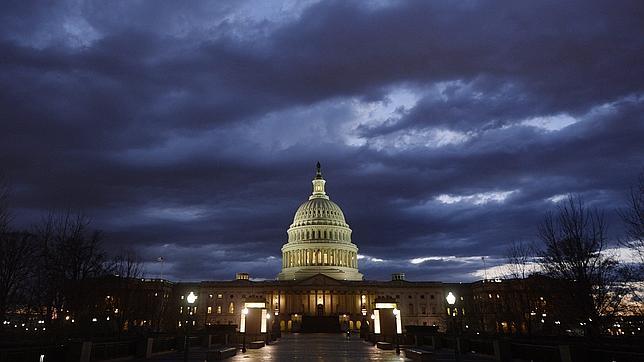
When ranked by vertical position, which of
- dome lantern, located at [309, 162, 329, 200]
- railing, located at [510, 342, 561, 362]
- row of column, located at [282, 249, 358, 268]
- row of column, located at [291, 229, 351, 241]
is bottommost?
railing, located at [510, 342, 561, 362]

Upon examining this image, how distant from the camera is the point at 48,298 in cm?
5394

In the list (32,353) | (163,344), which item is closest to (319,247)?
(163,344)

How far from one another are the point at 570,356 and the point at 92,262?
51.1 m

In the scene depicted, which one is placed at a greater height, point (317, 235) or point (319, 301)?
point (317, 235)

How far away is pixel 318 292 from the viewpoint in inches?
5699

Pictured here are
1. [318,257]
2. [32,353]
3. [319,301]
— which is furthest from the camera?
[318,257]

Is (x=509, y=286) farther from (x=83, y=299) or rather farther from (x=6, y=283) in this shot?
(x=6, y=283)

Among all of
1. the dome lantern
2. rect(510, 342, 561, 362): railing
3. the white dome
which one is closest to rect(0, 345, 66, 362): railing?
rect(510, 342, 561, 362): railing

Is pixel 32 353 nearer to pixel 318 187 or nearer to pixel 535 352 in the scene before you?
pixel 535 352

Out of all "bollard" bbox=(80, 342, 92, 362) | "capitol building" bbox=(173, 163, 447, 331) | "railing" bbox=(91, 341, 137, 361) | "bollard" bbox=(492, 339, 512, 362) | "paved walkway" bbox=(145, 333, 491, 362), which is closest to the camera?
"bollard" bbox=(80, 342, 92, 362)

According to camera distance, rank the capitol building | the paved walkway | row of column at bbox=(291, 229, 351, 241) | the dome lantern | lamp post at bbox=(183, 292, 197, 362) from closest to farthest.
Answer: lamp post at bbox=(183, 292, 197, 362) < the paved walkway < the capitol building < row of column at bbox=(291, 229, 351, 241) < the dome lantern

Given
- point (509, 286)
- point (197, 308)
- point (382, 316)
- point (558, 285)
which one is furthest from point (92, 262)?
point (197, 308)

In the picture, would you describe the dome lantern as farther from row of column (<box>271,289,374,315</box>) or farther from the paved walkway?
the paved walkway

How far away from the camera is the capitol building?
143 m
